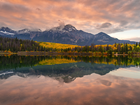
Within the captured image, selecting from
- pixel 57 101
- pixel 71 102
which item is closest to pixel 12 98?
pixel 57 101

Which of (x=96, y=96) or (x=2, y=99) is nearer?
(x=2, y=99)

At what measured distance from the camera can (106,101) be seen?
13.1 m

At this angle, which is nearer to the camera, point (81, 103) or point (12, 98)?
point (81, 103)

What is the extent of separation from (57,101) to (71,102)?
1670 millimetres

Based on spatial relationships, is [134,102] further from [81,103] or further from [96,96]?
[81,103]

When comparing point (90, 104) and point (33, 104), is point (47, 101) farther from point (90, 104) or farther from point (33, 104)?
point (90, 104)

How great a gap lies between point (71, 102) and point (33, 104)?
4281 mm

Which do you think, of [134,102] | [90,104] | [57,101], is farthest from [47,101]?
[134,102]

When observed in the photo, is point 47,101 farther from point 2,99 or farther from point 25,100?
point 2,99

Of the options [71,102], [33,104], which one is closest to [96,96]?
[71,102]

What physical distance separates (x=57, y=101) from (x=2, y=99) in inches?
272

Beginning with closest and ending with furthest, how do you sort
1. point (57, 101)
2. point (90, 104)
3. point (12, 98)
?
point (90, 104)
point (57, 101)
point (12, 98)

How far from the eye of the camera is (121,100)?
13.4 m

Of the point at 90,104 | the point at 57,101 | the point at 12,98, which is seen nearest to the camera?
the point at 90,104
